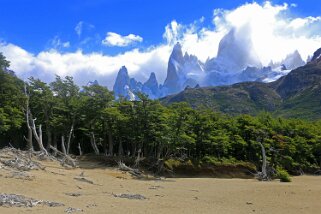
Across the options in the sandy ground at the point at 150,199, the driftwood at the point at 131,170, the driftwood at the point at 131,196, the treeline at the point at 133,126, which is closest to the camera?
the sandy ground at the point at 150,199

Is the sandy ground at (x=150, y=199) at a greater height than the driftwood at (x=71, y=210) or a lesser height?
greater

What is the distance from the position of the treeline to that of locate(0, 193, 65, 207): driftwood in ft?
79.2

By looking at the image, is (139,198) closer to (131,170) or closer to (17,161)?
(17,161)

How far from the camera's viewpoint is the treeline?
1738 inches

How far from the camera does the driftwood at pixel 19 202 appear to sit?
16.3m

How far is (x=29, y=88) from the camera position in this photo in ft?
157

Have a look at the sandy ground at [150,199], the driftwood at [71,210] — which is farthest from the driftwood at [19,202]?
the driftwood at [71,210]

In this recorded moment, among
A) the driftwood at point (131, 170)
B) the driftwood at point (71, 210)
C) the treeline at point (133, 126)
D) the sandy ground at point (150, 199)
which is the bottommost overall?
the driftwood at point (71, 210)

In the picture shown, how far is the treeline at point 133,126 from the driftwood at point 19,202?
24150mm

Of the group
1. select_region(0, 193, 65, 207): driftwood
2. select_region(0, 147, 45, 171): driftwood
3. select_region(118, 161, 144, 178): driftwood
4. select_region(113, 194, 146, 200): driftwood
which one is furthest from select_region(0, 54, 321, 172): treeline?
select_region(0, 193, 65, 207): driftwood

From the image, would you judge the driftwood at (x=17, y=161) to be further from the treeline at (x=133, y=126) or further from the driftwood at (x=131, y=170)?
the driftwood at (x=131, y=170)

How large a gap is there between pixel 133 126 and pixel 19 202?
28.3 meters

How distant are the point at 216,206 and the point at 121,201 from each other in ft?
16.7

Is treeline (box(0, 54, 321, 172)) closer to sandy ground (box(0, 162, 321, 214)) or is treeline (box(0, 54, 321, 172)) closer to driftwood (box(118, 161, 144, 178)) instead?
driftwood (box(118, 161, 144, 178))
